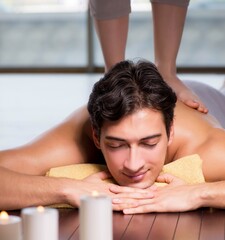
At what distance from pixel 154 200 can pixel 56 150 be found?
49 centimetres

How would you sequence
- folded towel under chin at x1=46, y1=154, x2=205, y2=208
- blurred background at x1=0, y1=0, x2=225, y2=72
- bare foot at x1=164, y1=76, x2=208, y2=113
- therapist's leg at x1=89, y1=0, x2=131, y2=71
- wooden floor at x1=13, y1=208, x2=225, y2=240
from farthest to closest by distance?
1. blurred background at x1=0, y1=0, x2=225, y2=72
2. therapist's leg at x1=89, y1=0, x2=131, y2=71
3. bare foot at x1=164, y1=76, x2=208, y2=113
4. folded towel under chin at x1=46, y1=154, x2=205, y2=208
5. wooden floor at x1=13, y1=208, x2=225, y2=240

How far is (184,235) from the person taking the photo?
6.93 ft

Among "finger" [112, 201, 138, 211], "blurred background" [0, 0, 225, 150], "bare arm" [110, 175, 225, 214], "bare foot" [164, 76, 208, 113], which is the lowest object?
"blurred background" [0, 0, 225, 150]

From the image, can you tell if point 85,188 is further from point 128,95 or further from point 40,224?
point 40,224

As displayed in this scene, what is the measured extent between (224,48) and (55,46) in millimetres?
1604

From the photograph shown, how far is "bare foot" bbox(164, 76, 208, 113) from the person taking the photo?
116 inches

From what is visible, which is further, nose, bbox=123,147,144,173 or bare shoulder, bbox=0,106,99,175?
bare shoulder, bbox=0,106,99,175

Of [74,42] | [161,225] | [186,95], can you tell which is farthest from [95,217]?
[74,42]

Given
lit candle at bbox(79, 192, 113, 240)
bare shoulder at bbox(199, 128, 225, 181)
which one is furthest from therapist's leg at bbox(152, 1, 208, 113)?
lit candle at bbox(79, 192, 113, 240)

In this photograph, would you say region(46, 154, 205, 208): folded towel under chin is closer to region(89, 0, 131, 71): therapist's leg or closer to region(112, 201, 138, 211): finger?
region(112, 201, 138, 211): finger

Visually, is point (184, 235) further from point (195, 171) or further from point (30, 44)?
point (30, 44)

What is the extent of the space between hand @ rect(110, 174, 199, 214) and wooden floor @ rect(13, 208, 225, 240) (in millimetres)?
18

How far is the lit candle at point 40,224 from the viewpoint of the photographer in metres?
1.64

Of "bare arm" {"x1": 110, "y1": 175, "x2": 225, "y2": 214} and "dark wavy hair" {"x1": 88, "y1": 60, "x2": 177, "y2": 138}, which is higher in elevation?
"dark wavy hair" {"x1": 88, "y1": 60, "x2": 177, "y2": 138}
